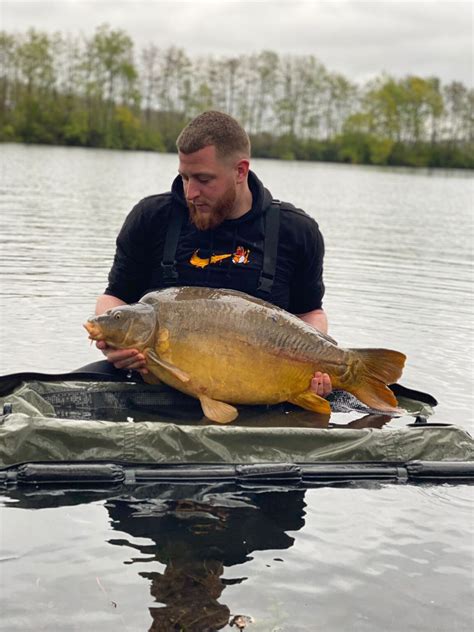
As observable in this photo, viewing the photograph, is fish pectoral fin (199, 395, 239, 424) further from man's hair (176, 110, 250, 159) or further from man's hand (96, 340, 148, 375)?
man's hair (176, 110, 250, 159)

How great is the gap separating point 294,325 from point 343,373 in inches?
14.8

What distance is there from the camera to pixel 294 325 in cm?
528

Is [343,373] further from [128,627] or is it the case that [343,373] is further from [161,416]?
[128,627]

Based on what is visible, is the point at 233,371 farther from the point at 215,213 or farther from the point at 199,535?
the point at 199,535

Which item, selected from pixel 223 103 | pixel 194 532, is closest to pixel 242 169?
pixel 194 532

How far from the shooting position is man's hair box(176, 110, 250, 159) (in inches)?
209

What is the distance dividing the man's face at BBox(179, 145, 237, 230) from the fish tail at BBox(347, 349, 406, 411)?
110cm

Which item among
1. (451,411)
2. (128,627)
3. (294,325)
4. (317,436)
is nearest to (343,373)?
(294,325)

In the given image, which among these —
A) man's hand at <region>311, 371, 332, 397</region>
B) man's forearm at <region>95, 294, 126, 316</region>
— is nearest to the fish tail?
man's hand at <region>311, 371, 332, 397</region>

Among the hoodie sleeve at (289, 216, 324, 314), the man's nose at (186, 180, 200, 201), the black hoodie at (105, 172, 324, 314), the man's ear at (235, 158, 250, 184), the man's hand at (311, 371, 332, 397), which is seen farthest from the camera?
the hoodie sleeve at (289, 216, 324, 314)

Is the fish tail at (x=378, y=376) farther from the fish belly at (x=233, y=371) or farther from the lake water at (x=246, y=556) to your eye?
the lake water at (x=246, y=556)

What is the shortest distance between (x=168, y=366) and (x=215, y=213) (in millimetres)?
952

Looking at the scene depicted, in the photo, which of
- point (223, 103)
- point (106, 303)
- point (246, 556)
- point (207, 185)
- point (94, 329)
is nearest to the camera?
point (246, 556)

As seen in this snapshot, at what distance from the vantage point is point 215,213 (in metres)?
5.45
